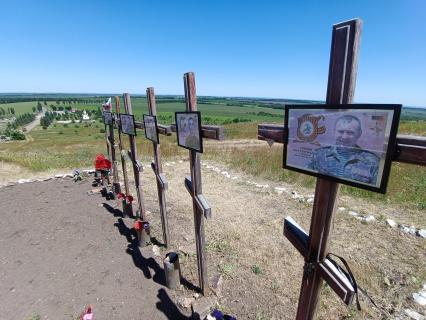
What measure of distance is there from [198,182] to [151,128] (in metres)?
1.63

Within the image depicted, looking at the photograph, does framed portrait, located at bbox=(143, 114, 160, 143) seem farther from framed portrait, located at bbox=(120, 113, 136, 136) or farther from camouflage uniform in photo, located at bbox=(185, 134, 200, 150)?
camouflage uniform in photo, located at bbox=(185, 134, 200, 150)

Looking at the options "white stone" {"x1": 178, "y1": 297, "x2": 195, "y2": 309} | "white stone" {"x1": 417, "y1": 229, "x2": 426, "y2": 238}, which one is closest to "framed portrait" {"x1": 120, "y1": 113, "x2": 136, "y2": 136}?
"white stone" {"x1": 178, "y1": 297, "x2": 195, "y2": 309}

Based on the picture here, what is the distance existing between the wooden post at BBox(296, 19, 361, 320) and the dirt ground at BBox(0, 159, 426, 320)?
1642 mm

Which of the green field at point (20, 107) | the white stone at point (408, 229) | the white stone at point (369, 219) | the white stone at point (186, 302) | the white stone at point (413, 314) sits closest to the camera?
the white stone at point (413, 314)

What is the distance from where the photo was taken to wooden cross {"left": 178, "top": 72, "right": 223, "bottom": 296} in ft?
9.69

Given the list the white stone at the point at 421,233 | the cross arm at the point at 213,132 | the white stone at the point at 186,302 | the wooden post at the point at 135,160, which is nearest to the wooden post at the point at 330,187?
the cross arm at the point at 213,132

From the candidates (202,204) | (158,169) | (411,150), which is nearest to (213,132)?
(202,204)

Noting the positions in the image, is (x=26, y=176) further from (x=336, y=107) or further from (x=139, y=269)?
(x=336, y=107)

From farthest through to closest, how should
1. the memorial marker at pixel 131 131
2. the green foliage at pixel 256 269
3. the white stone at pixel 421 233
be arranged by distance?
the memorial marker at pixel 131 131, the white stone at pixel 421 233, the green foliage at pixel 256 269

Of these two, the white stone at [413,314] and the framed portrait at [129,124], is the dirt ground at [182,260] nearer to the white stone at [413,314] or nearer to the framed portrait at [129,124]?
the white stone at [413,314]

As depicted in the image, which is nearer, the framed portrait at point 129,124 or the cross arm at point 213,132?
the cross arm at point 213,132

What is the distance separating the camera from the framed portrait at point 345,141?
1309mm

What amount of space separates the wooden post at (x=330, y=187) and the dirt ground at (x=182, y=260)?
5.39ft

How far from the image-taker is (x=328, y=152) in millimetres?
1586
